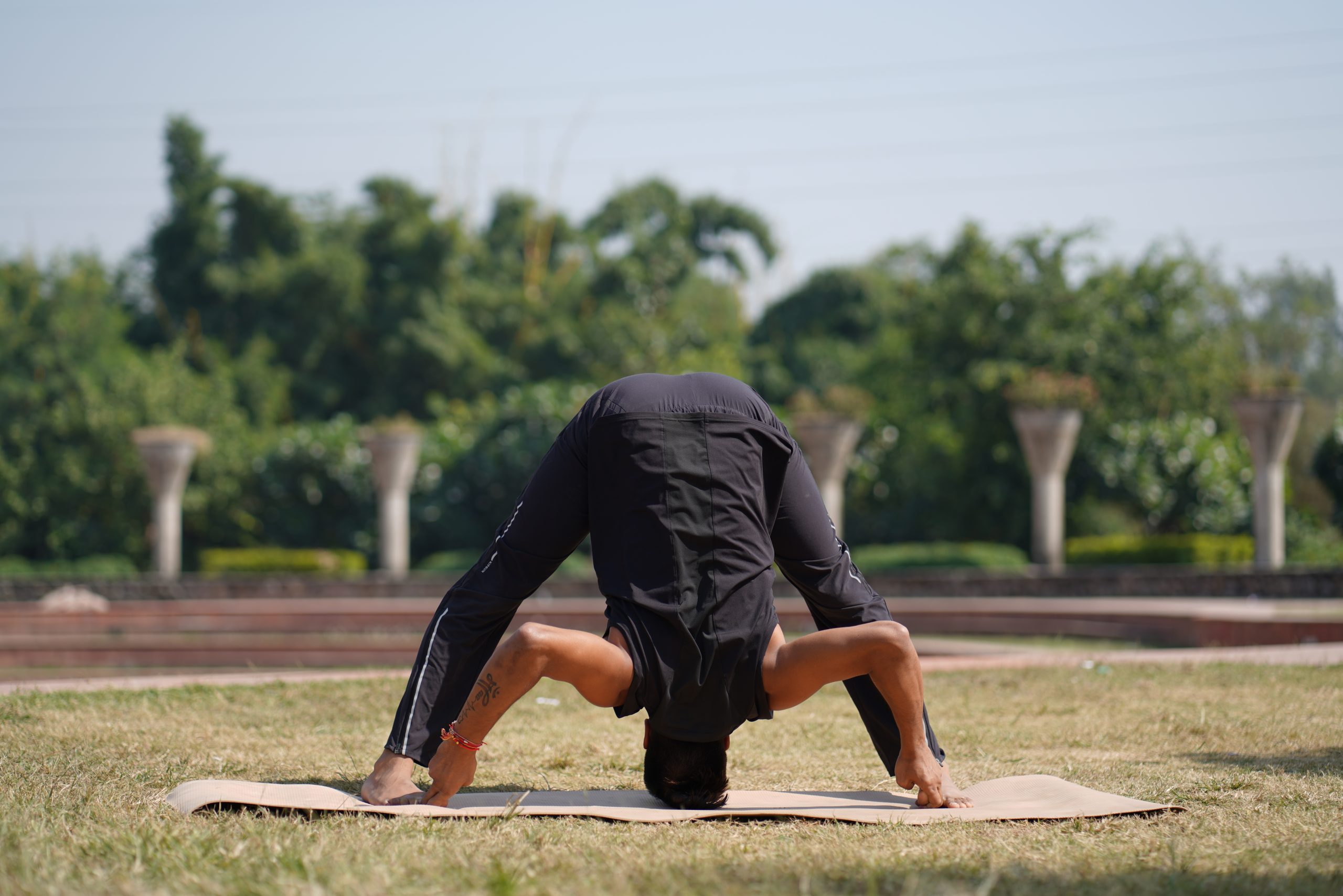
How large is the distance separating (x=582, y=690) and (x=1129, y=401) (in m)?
20.2

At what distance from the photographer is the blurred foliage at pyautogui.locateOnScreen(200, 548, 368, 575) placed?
22312 millimetres

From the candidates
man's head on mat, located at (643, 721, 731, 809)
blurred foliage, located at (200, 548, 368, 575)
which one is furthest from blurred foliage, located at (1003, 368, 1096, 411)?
man's head on mat, located at (643, 721, 731, 809)

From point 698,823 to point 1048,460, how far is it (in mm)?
16665

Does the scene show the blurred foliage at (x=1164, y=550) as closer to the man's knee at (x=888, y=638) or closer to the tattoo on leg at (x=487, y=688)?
the man's knee at (x=888, y=638)

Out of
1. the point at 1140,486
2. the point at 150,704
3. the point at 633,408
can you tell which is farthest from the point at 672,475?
the point at 1140,486

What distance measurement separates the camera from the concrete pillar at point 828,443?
66.2ft

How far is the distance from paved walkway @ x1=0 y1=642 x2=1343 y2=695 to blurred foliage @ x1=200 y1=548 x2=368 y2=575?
14.1 metres

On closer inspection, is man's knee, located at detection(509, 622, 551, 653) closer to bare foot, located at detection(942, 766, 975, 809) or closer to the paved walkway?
bare foot, located at detection(942, 766, 975, 809)

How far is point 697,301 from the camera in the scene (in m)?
45.1

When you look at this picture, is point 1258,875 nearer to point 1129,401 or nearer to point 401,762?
point 401,762

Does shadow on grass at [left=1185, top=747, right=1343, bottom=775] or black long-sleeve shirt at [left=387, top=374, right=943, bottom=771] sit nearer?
black long-sleeve shirt at [left=387, top=374, right=943, bottom=771]

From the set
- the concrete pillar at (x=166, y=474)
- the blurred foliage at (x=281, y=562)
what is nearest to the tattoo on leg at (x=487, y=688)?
the blurred foliage at (x=281, y=562)

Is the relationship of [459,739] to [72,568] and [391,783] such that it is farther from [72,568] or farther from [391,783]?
[72,568]

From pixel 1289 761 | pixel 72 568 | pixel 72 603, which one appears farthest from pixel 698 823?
pixel 72 568
